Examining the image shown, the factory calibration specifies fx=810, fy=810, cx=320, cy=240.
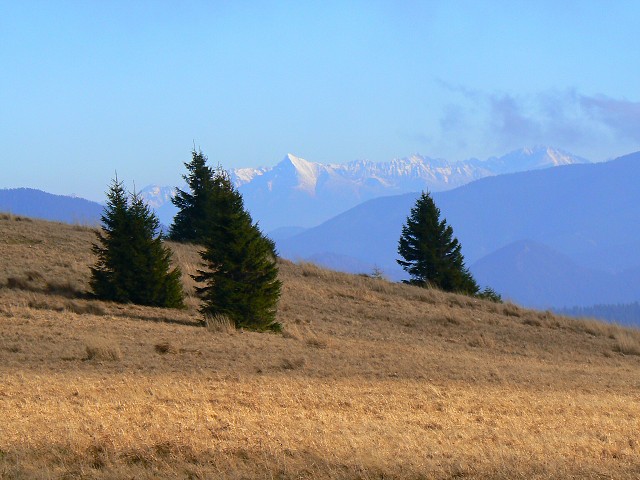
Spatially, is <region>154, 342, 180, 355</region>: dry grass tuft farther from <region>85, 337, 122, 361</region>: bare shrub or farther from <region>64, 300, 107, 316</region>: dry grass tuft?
<region>64, 300, 107, 316</region>: dry grass tuft

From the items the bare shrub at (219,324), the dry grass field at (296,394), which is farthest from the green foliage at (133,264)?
the bare shrub at (219,324)

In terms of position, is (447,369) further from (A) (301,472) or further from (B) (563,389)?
(A) (301,472)

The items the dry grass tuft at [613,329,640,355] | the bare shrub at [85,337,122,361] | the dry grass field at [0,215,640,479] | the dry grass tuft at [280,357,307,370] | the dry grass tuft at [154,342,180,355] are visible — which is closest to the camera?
the dry grass field at [0,215,640,479]

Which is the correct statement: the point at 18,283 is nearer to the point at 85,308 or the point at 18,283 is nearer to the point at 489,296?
the point at 85,308

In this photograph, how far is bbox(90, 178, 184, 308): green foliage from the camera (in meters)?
22.8

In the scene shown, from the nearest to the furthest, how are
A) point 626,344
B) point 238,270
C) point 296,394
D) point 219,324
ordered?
point 296,394 → point 219,324 → point 238,270 → point 626,344

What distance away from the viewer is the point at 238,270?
21.5m

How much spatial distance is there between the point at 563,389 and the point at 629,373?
17.5 feet

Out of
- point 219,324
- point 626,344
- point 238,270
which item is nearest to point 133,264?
point 238,270

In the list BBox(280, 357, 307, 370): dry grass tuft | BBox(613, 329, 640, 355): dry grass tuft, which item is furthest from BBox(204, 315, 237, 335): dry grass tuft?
BBox(613, 329, 640, 355): dry grass tuft

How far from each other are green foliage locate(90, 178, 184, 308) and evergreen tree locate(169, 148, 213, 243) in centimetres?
1727

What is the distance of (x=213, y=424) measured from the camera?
961 centimetres

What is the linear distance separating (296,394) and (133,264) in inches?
463

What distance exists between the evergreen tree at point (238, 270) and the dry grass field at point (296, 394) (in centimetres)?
93
